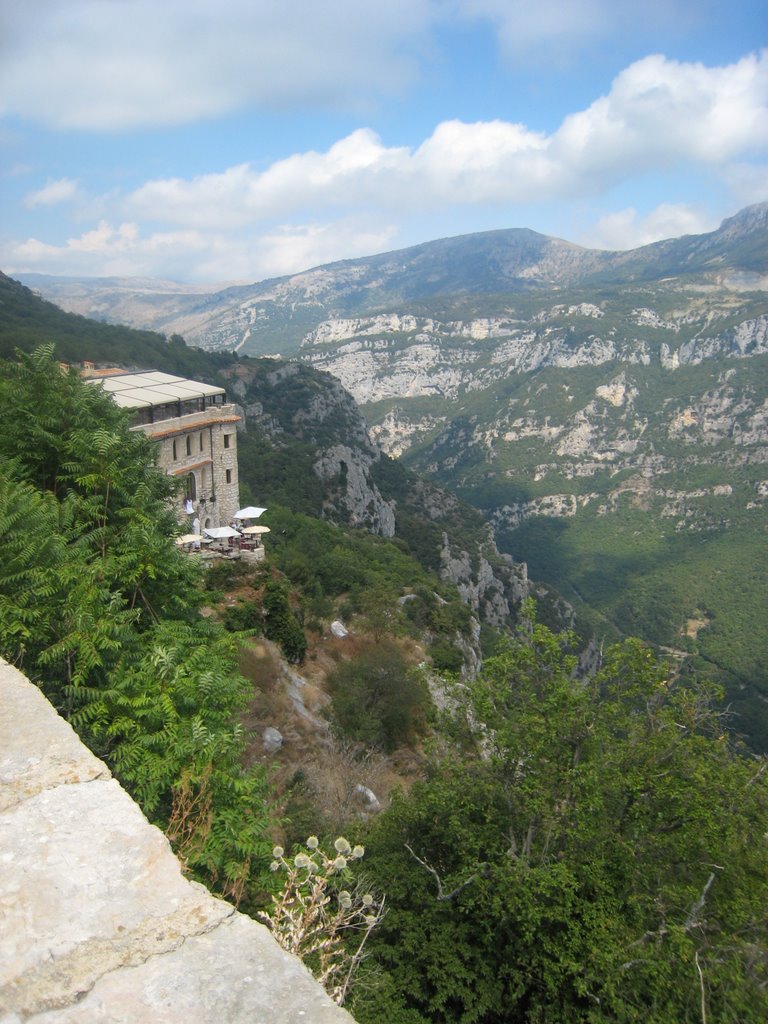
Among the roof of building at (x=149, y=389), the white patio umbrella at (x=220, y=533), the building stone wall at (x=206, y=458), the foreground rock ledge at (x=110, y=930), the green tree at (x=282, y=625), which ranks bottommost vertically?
the green tree at (x=282, y=625)

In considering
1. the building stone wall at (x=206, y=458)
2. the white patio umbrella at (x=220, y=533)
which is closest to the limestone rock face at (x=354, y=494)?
the building stone wall at (x=206, y=458)

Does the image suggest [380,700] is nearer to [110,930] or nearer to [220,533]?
[220,533]

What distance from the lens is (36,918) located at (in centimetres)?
324

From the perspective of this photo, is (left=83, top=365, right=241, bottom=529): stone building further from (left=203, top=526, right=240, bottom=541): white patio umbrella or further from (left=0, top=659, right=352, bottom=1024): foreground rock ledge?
(left=0, top=659, right=352, bottom=1024): foreground rock ledge

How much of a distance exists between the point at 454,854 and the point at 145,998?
11285 mm

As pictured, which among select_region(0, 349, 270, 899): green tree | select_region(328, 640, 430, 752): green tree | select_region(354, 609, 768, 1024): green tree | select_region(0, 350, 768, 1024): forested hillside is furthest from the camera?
select_region(328, 640, 430, 752): green tree

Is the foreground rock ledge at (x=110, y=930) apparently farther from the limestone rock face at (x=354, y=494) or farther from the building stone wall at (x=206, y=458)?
the limestone rock face at (x=354, y=494)

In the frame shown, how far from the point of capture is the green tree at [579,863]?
9.97 metres

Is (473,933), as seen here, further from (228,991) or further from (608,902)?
(228,991)

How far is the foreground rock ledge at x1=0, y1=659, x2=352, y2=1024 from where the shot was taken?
288 centimetres

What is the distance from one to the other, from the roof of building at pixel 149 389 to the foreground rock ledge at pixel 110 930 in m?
24.5

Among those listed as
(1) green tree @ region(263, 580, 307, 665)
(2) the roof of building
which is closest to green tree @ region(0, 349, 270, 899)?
(1) green tree @ region(263, 580, 307, 665)

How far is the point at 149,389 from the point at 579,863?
2594 centimetres

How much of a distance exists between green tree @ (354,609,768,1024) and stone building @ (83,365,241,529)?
18.0 m
